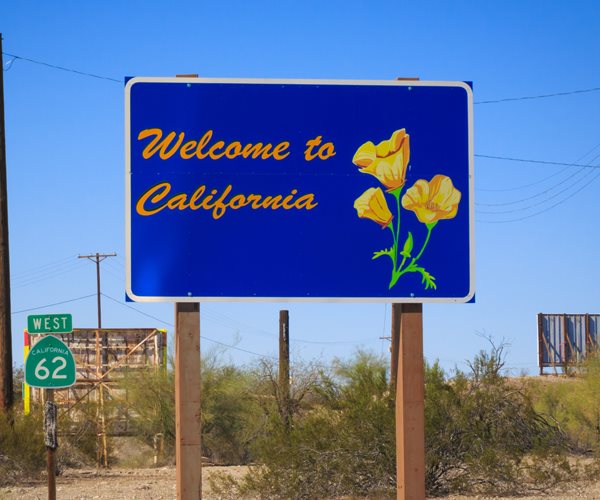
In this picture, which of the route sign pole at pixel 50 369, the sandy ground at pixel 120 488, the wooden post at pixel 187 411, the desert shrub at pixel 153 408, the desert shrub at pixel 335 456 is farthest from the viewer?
the desert shrub at pixel 153 408

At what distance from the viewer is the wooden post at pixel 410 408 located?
9.73 m

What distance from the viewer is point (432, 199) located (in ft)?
32.3

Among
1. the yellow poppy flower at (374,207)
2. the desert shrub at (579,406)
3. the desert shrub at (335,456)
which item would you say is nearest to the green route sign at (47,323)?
the desert shrub at (335,456)

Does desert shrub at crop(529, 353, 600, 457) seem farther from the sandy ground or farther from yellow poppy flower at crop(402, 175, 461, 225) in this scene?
yellow poppy flower at crop(402, 175, 461, 225)

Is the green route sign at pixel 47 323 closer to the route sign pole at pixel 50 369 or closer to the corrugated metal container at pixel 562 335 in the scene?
the route sign pole at pixel 50 369

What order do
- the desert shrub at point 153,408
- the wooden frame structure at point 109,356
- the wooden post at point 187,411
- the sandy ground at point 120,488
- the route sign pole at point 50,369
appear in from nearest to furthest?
the wooden post at point 187,411, the route sign pole at point 50,369, the sandy ground at point 120,488, the desert shrub at point 153,408, the wooden frame structure at point 109,356

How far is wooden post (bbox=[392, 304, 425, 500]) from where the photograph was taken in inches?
383

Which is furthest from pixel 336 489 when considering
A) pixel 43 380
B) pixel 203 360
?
pixel 203 360

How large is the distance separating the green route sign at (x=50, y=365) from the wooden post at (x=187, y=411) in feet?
13.5

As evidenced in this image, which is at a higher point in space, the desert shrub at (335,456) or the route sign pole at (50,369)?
the route sign pole at (50,369)

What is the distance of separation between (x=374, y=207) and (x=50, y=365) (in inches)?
217

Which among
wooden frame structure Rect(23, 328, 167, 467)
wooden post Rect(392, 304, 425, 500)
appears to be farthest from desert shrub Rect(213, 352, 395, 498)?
wooden frame structure Rect(23, 328, 167, 467)

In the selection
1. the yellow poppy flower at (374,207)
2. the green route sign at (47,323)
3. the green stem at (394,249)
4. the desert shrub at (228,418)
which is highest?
the yellow poppy flower at (374,207)

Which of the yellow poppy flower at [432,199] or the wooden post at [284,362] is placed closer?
the yellow poppy flower at [432,199]
